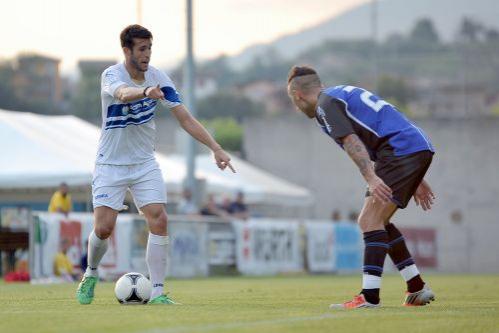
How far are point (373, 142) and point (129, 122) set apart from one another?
209 cm

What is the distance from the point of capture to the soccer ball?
10984 millimetres

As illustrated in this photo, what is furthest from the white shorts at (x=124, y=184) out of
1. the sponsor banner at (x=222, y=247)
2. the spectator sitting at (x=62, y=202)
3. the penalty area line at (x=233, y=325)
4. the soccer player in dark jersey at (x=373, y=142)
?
the sponsor banner at (x=222, y=247)

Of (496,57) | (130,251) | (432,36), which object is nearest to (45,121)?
(130,251)

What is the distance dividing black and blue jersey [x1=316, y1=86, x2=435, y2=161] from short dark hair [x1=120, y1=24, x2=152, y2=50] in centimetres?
159

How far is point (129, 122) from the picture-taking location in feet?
36.1

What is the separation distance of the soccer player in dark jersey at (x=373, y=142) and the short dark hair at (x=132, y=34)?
1.30 m

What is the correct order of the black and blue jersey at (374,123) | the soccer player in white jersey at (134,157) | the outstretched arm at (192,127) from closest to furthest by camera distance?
the black and blue jersey at (374,123) < the soccer player in white jersey at (134,157) < the outstretched arm at (192,127)

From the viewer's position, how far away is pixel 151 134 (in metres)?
11.2

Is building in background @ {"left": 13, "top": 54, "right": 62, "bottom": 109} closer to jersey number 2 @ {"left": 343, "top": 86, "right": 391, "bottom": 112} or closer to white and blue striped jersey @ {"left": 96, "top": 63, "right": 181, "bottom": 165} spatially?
white and blue striped jersey @ {"left": 96, "top": 63, "right": 181, "bottom": 165}

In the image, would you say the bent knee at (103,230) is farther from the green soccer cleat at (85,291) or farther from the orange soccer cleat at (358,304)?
the orange soccer cleat at (358,304)

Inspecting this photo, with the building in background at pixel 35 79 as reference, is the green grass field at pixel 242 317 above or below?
below

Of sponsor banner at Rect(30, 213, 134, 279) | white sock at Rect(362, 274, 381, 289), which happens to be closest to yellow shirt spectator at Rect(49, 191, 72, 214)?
sponsor banner at Rect(30, 213, 134, 279)

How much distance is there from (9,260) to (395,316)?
1753cm

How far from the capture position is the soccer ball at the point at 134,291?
36.0 feet
